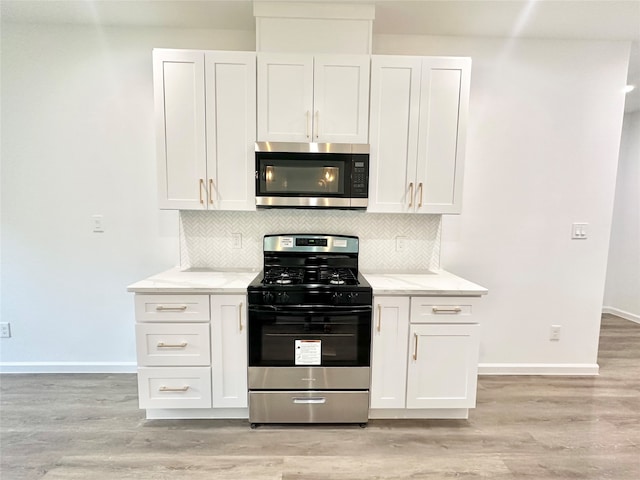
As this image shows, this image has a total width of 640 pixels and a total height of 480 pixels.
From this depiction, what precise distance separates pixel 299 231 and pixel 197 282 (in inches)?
33.0

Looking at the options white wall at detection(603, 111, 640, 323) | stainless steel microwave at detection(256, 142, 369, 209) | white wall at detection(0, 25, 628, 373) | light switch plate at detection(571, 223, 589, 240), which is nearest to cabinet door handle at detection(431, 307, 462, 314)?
white wall at detection(0, 25, 628, 373)

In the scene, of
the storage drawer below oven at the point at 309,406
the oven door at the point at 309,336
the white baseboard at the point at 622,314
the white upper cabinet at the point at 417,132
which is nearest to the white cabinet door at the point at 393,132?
the white upper cabinet at the point at 417,132

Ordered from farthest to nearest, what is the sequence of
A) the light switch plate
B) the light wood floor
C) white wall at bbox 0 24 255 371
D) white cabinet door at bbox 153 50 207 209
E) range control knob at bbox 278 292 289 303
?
the light switch plate, white wall at bbox 0 24 255 371, white cabinet door at bbox 153 50 207 209, range control knob at bbox 278 292 289 303, the light wood floor

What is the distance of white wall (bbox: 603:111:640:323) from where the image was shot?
12.4 feet

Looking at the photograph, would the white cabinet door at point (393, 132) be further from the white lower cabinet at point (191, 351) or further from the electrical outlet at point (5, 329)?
the electrical outlet at point (5, 329)

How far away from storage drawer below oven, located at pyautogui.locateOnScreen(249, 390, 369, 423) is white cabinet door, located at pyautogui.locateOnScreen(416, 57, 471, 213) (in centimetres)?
131

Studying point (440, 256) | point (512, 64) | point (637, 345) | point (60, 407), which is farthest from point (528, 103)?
point (60, 407)

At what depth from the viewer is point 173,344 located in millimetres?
1900

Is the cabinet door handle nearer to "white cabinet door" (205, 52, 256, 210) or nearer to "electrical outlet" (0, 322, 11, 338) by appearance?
"white cabinet door" (205, 52, 256, 210)

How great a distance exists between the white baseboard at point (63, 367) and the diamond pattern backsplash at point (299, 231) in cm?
104

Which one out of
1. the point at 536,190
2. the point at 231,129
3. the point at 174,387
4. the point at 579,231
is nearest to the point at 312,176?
the point at 231,129

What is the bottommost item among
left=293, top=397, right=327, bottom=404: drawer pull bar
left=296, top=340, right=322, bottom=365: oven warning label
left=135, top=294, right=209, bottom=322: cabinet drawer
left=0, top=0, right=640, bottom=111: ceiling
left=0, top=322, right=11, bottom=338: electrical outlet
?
left=293, top=397, right=327, bottom=404: drawer pull bar

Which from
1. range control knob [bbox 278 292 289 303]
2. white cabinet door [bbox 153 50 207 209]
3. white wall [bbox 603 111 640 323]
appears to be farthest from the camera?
white wall [bbox 603 111 640 323]

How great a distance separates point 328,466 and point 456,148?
2.05 metres
